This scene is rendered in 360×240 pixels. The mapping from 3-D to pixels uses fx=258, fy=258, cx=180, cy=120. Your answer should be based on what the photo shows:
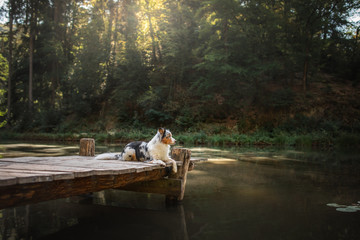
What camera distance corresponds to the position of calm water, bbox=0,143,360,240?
3506 millimetres

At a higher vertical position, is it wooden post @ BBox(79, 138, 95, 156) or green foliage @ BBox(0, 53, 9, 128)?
green foliage @ BBox(0, 53, 9, 128)

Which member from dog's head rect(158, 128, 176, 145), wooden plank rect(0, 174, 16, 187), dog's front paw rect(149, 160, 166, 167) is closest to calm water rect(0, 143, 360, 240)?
dog's front paw rect(149, 160, 166, 167)

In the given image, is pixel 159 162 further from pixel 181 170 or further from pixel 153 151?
pixel 181 170

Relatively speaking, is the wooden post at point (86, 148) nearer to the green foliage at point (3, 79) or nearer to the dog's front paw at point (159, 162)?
the dog's front paw at point (159, 162)

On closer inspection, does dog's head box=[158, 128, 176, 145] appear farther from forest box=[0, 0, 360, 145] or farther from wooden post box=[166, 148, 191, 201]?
forest box=[0, 0, 360, 145]

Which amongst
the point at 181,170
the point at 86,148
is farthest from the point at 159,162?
the point at 86,148

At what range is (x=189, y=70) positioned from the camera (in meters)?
25.7

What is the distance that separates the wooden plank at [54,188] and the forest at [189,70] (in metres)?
14.5

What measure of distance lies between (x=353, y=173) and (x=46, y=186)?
8.18 m

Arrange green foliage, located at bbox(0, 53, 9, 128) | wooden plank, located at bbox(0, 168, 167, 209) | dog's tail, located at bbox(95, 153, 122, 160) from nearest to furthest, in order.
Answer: wooden plank, located at bbox(0, 168, 167, 209), dog's tail, located at bbox(95, 153, 122, 160), green foliage, located at bbox(0, 53, 9, 128)

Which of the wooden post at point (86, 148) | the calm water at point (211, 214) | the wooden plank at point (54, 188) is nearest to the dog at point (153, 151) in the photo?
the wooden plank at point (54, 188)

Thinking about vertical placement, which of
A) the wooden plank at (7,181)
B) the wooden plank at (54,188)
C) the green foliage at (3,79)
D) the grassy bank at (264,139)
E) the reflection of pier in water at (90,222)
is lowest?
the reflection of pier in water at (90,222)

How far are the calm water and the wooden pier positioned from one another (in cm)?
45

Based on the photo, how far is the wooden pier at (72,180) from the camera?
237cm
